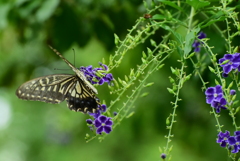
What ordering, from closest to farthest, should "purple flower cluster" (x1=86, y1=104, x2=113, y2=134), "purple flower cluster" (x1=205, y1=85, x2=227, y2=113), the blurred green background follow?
"purple flower cluster" (x1=205, y1=85, x2=227, y2=113) → "purple flower cluster" (x1=86, y1=104, x2=113, y2=134) → the blurred green background

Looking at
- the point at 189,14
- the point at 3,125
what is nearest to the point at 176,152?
the point at 189,14

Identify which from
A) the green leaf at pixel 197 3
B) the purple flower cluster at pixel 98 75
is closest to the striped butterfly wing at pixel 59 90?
the purple flower cluster at pixel 98 75

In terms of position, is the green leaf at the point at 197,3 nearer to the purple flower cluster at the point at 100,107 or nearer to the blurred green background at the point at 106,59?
the purple flower cluster at the point at 100,107

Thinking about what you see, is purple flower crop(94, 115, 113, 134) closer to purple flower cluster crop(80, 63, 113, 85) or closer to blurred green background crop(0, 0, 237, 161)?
purple flower cluster crop(80, 63, 113, 85)

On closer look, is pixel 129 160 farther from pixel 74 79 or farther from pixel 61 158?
pixel 74 79

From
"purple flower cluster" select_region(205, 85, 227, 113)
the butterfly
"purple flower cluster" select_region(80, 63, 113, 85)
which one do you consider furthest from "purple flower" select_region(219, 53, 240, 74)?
the butterfly
